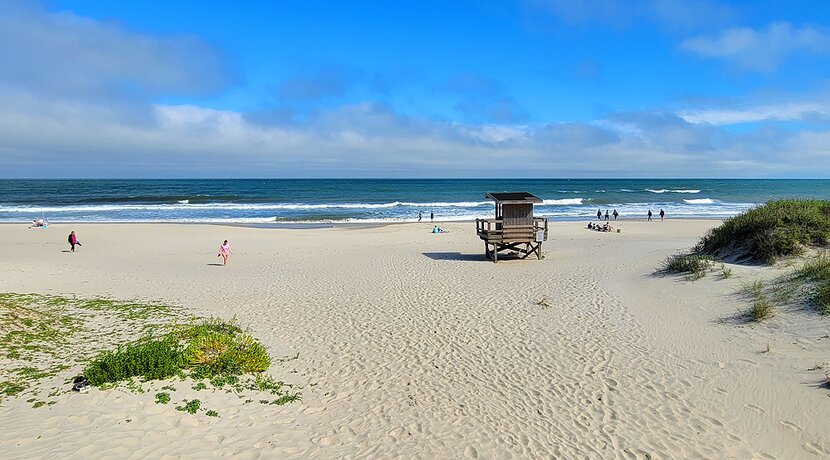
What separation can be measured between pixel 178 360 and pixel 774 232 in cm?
1505

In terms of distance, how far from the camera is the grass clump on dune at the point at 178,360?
7.05 metres

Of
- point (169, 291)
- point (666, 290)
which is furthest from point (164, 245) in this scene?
point (666, 290)

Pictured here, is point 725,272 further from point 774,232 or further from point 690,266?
point 774,232

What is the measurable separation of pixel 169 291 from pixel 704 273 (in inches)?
584

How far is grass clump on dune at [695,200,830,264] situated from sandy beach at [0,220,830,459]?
3.81ft

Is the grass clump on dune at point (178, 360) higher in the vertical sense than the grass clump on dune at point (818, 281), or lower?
lower

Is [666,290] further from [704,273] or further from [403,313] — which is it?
[403,313]

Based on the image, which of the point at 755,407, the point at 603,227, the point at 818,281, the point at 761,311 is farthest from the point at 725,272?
the point at 603,227

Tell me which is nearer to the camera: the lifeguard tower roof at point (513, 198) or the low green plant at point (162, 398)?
the low green plant at point (162, 398)

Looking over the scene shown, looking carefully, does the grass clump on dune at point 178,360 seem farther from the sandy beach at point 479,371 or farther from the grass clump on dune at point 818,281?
the grass clump on dune at point 818,281

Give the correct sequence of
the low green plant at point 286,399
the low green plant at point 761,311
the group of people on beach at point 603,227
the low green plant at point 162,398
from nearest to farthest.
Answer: the low green plant at point 162,398 → the low green plant at point 286,399 → the low green plant at point 761,311 → the group of people on beach at point 603,227

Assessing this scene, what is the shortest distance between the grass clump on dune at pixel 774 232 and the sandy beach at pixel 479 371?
1.16 m

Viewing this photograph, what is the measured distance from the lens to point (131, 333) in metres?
9.81

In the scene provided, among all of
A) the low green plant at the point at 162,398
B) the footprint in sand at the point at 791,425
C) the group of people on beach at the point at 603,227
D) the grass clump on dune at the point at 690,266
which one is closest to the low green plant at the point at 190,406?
the low green plant at the point at 162,398
